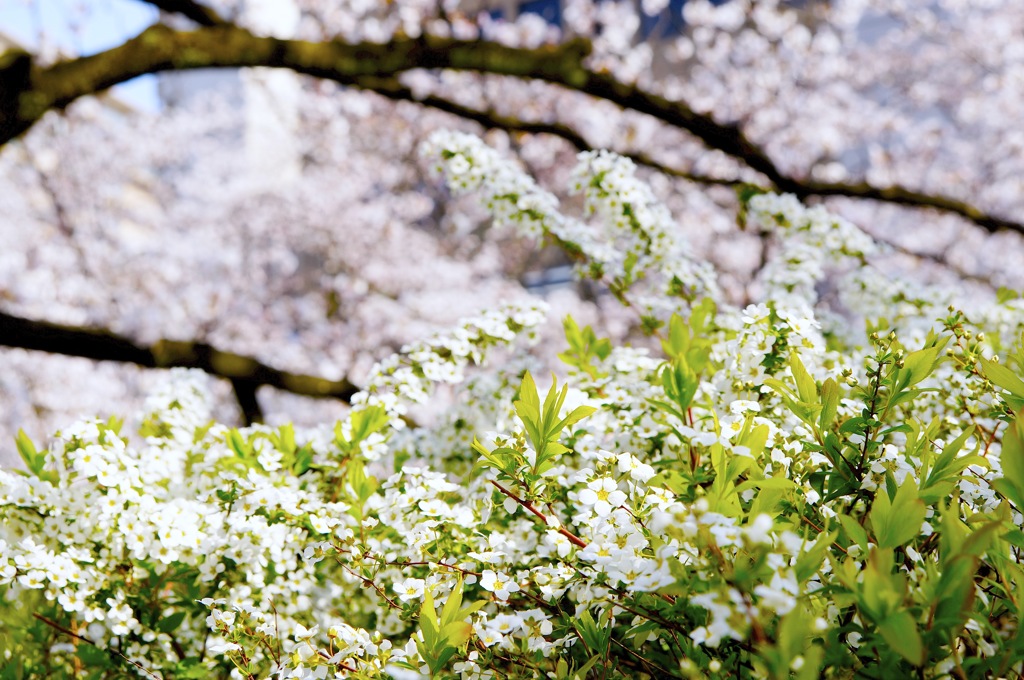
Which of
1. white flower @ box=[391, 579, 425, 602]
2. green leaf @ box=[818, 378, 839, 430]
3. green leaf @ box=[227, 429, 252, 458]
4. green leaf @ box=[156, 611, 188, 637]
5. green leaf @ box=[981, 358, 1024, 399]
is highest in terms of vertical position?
green leaf @ box=[981, 358, 1024, 399]

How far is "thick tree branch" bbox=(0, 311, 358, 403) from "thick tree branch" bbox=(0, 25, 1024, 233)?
0.86 m

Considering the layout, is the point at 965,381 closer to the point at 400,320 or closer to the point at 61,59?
the point at 61,59

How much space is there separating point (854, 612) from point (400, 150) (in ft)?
42.5

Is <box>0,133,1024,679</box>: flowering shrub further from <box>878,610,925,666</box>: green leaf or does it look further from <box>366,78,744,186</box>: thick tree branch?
<box>366,78,744,186</box>: thick tree branch

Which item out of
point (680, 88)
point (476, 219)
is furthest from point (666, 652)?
point (680, 88)

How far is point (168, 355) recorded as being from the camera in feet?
10.8

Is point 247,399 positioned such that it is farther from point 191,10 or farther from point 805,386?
point 805,386

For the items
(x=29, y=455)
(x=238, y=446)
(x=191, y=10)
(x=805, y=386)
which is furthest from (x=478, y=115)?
(x=805, y=386)

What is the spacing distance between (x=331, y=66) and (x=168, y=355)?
1.61 m

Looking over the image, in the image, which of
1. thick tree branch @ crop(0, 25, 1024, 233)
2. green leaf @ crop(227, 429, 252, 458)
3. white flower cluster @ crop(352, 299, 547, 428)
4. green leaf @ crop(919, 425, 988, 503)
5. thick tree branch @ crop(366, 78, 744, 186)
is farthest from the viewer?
thick tree branch @ crop(366, 78, 744, 186)

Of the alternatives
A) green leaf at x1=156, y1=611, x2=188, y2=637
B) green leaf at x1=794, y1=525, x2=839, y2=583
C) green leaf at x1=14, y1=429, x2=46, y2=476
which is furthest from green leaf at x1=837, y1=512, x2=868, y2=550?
green leaf at x1=14, y1=429, x2=46, y2=476

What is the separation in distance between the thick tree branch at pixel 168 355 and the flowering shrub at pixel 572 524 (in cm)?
89

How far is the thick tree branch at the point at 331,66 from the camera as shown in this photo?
9.74 feet

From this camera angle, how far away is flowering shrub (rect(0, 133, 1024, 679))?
91 centimetres
